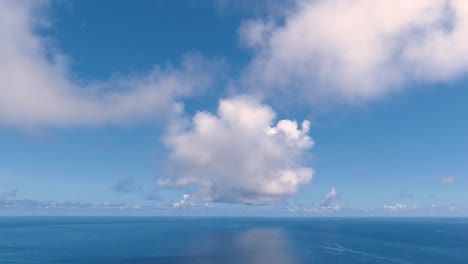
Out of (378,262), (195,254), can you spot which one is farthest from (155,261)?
(378,262)

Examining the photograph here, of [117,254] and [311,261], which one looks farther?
[117,254]

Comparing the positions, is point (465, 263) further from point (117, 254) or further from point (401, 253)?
point (117, 254)

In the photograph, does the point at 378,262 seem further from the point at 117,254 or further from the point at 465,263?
the point at 117,254

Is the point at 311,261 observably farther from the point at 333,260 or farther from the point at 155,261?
the point at 155,261

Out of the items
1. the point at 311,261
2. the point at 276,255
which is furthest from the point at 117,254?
the point at 311,261

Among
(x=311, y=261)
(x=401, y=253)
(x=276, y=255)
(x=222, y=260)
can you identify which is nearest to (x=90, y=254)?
(x=222, y=260)

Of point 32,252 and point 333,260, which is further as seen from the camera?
point 32,252

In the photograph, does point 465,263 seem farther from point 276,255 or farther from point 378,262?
point 276,255

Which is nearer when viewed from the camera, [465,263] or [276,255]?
[465,263]
